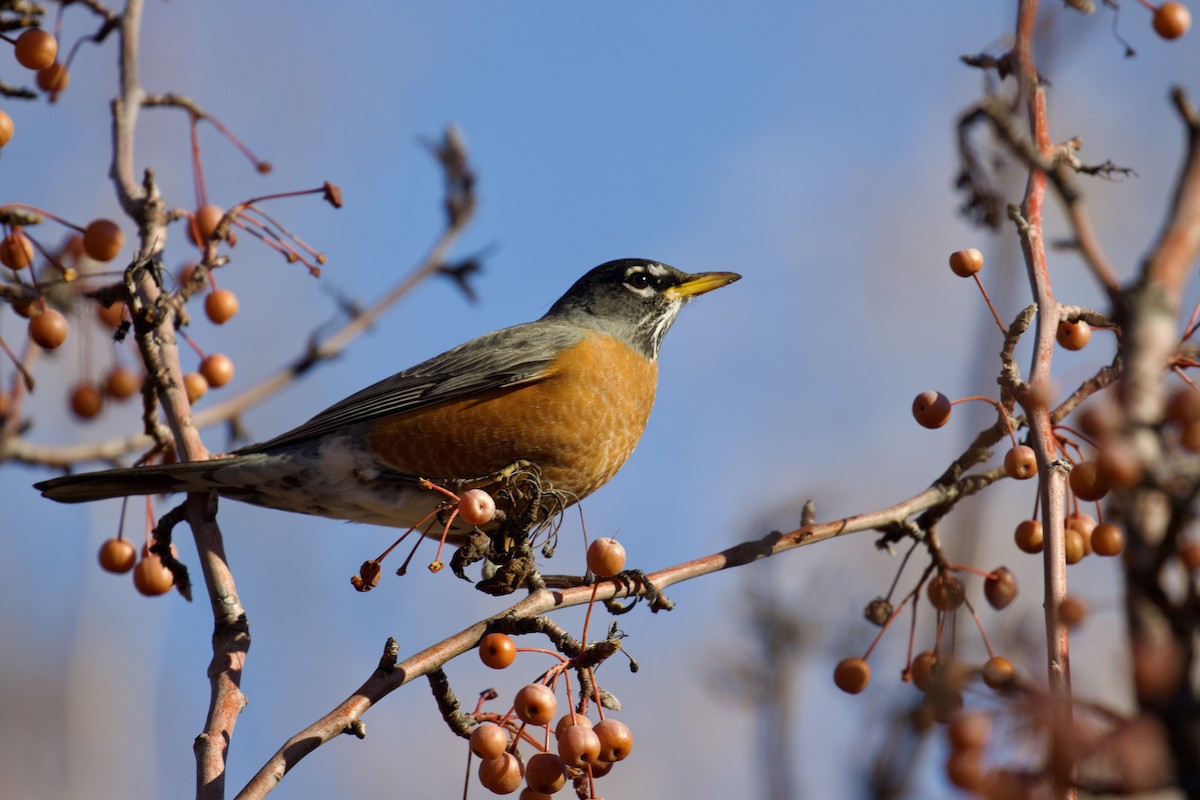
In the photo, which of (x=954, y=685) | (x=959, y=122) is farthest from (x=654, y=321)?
(x=954, y=685)

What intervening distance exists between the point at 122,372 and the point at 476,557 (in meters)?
2.22

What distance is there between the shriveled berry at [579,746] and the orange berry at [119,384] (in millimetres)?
2670

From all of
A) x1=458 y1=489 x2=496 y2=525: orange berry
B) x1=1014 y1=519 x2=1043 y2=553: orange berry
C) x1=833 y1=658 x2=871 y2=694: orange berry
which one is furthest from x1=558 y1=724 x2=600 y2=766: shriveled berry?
x1=1014 y1=519 x2=1043 y2=553: orange berry

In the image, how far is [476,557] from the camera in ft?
9.23

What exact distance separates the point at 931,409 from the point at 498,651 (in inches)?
45.8

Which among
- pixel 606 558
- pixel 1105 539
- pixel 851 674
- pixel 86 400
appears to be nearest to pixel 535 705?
pixel 606 558

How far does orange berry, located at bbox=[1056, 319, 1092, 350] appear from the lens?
285cm

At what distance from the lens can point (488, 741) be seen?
250 cm

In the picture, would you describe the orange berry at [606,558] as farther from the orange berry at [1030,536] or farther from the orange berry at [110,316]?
the orange berry at [110,316]

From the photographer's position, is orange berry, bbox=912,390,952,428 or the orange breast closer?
orange berry, bbox=912,390,952,428

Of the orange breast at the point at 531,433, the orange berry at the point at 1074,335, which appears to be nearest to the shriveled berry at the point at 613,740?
the orange berry at the point at 1074,335

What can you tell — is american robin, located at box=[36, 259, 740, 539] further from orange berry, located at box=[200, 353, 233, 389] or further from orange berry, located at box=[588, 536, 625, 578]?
orange berry, located at box=[588, 536, 625, 578]

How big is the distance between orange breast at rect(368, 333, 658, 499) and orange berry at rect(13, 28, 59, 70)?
5.73 ft

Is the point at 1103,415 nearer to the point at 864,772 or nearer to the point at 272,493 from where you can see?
the point at 864,772
